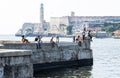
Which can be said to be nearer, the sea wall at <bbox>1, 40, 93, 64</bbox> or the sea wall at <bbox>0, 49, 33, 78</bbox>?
the sea wall at <bbox>0, 49, 33, 78</bbox>

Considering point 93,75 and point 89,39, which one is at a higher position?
point 89,39

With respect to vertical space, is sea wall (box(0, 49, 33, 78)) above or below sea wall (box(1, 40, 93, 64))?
above

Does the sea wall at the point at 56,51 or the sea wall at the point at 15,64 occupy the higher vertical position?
the sea wall at the point at 15,64

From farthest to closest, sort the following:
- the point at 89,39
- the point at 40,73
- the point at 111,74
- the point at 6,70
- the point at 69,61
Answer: the point at 89,39
the point at 69,61
the point at 111,74
the point at 40,73
the point at 6,70

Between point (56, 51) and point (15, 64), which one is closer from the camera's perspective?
point (15, 64)

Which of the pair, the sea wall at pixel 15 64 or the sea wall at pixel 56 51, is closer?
the sea wall at pixel 15 64

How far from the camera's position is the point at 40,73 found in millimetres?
34188

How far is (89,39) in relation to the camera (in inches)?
1700

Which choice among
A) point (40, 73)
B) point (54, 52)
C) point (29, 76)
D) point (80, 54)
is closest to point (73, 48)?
point (80, 54)

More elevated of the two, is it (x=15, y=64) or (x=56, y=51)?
(x=15, y=64)

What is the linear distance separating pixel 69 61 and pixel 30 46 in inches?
248

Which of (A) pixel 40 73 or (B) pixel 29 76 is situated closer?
(B) pixel 29 76

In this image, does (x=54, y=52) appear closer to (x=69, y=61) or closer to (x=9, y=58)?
(x=69, y=61)

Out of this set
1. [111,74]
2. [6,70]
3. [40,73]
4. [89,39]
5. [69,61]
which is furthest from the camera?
[89,39]
